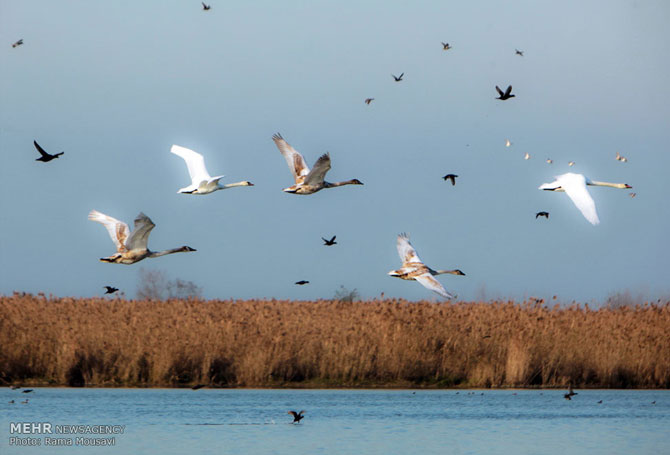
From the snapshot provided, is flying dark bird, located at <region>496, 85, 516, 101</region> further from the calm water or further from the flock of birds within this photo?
the calm water

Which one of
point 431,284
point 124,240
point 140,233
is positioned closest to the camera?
point 431,284

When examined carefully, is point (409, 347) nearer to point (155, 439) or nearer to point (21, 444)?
point (155, 439)

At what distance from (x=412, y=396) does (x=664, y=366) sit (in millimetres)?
6273

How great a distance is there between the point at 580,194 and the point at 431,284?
9.75ft

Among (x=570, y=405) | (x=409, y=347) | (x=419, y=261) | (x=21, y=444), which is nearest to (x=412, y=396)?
(x=409, y=347)

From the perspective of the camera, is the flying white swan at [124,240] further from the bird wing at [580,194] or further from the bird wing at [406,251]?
the bird wing at [580,194]

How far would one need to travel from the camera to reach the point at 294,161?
21.3 m

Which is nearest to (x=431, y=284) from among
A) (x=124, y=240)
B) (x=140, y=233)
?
(x=140, y=233)

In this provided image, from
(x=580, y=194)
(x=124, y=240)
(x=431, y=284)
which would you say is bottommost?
(x=431, y=284)

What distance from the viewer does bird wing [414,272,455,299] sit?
17.9 metres

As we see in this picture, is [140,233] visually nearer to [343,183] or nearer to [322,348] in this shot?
[343,183]

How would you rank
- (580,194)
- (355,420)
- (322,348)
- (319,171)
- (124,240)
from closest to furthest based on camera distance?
1. (580,194)
2. (124,240)
3. (319,171)
4. (355,420)
5. (322,348)

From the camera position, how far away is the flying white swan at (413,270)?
61.0 feet

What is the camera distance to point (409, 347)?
85.3 feet
